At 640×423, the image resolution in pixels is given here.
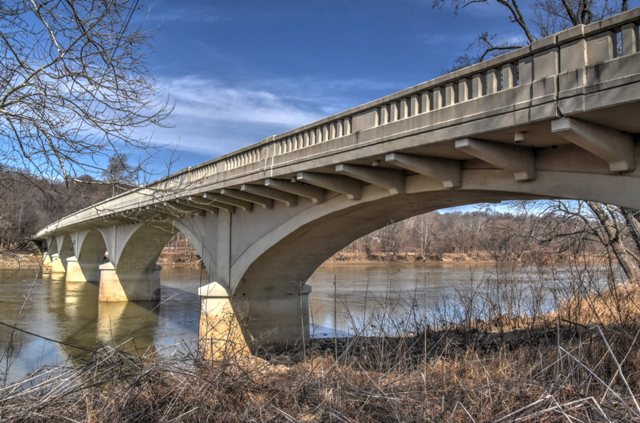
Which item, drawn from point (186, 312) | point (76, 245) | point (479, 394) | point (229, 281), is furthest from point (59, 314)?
point (479, 394)

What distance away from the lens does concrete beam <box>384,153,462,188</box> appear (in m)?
7.53

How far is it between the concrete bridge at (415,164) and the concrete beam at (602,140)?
12mm

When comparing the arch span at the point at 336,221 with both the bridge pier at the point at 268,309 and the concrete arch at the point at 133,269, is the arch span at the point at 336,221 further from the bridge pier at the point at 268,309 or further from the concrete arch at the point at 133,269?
the concrete arch at the point at 133,269

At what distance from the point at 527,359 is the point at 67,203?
5.17m

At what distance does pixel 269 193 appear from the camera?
40.7ft

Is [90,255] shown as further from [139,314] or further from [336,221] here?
[336,221]

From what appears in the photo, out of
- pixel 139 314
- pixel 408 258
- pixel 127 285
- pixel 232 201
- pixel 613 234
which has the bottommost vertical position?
pixel 139 314

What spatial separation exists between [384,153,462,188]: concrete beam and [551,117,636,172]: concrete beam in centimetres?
249

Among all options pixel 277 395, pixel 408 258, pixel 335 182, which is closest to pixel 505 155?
pixel 335 182

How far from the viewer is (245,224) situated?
15070 mm

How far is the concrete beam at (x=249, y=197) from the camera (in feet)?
44.1

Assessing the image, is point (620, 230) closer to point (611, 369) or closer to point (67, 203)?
point (611, 369)

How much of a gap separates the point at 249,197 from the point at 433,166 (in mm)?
6847

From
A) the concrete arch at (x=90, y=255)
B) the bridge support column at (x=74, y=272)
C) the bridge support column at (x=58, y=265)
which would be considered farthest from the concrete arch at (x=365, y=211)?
the bridge support column at (x=58, y=265)
